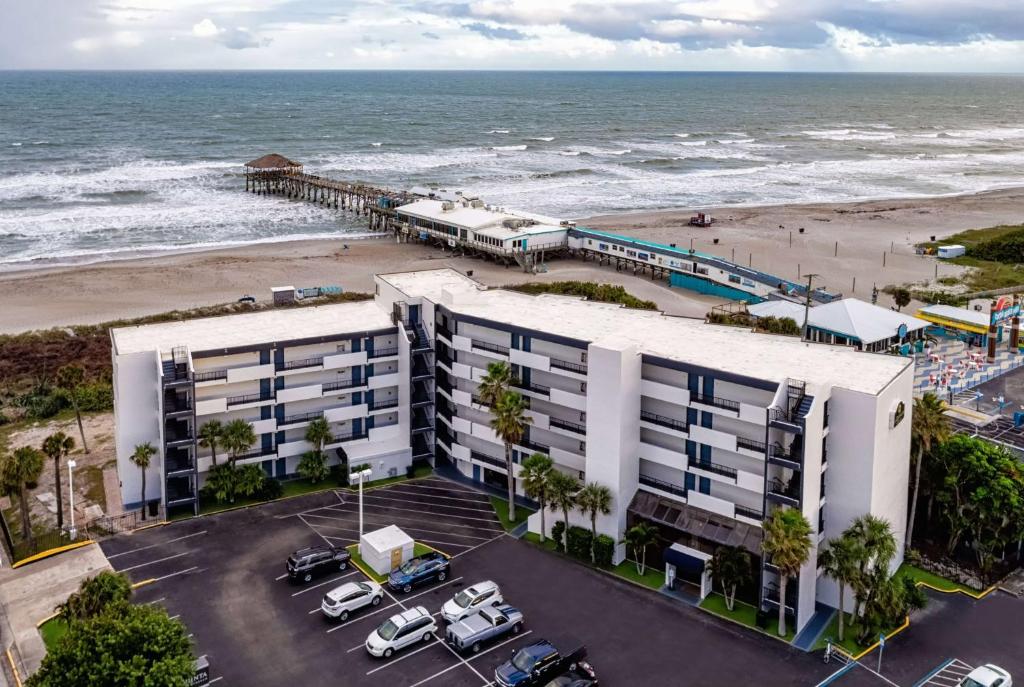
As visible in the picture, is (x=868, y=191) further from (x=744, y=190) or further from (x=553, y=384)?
(x=553, y=384)

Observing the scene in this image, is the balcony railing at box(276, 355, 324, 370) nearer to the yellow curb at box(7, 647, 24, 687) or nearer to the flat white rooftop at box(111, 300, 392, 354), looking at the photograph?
the flat white rooftop at box(111, 300, 392, 354)

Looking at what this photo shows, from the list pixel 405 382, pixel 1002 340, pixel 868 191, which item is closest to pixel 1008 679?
pixel 405 382

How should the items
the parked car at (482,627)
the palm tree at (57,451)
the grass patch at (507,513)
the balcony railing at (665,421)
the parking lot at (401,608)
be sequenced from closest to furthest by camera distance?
the parking lot at (401,608) < the parked car at (482,627) < the balcony railing at (665,421) < the palm tree at (57,451) < the grass patch at (507,513)

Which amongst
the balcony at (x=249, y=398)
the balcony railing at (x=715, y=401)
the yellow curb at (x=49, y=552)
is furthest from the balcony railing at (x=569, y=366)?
the yellow curb at (x=49, y=552)

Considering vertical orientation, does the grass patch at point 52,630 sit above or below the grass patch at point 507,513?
below

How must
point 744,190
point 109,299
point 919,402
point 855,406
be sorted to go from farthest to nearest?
point 744,190 < point 109,299 < point 919,402 < point 855,406

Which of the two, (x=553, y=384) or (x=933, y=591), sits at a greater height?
(x=553, y=384)

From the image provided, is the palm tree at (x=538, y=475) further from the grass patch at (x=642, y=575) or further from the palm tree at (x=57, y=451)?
the palm tree at (x=57, y=451)

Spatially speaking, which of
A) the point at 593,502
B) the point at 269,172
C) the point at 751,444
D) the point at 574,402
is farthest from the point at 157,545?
the point at 269,172
